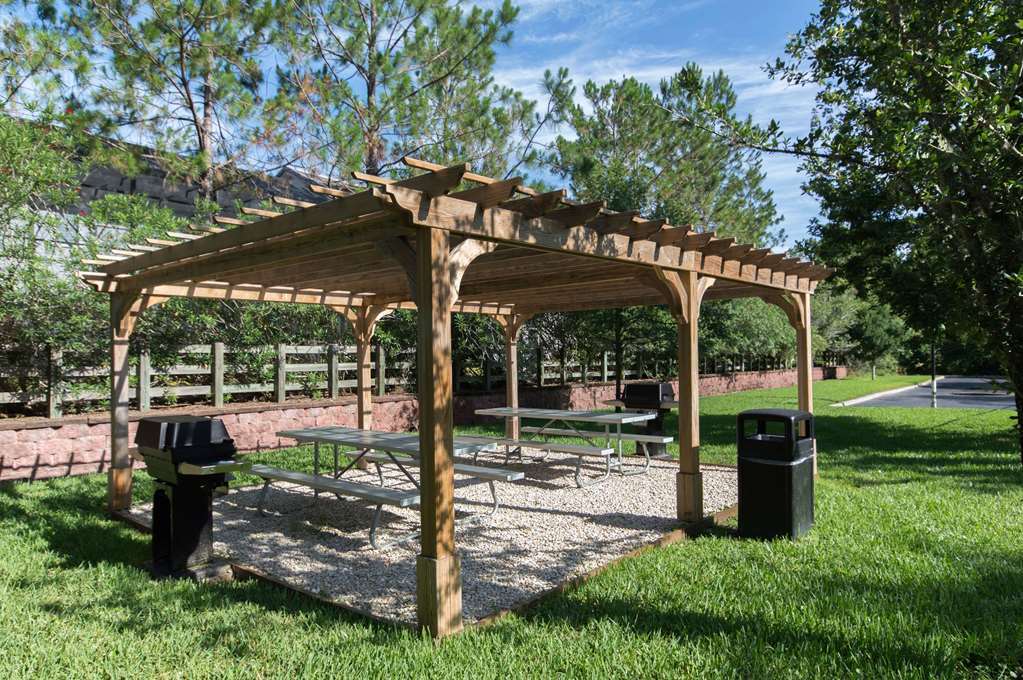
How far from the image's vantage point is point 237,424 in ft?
33.0

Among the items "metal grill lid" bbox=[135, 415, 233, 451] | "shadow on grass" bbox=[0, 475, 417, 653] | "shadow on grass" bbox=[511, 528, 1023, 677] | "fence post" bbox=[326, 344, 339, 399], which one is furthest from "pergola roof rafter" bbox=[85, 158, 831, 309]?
"fence post" bbox=[326, 344, 339, 399]

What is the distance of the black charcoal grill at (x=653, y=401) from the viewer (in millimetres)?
9945

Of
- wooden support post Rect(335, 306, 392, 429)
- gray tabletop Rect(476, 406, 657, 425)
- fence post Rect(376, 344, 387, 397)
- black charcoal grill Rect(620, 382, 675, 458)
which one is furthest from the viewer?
fence post Rect(376, 344, 387, 397)

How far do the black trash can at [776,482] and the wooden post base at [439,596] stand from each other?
9.27 feet

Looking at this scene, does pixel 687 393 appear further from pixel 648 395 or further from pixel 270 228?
pixel 648 395

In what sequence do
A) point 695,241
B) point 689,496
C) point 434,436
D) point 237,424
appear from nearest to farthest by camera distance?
point 434,436, point 695,241, point 689,496, point 237,424

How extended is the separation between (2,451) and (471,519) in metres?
5.87

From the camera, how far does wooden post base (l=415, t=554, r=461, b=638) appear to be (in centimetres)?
363

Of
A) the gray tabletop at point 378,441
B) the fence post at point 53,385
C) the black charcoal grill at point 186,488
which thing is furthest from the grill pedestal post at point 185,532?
the fence post at point 53,385

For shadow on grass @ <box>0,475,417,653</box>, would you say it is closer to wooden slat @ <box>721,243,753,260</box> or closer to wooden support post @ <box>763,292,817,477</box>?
wooden slat @ <box>721,243,753,260</box>

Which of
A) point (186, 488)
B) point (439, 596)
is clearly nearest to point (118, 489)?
point (186, 488)

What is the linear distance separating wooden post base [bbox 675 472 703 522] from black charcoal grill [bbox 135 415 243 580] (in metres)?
3.78

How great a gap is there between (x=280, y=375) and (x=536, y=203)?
26.3ft

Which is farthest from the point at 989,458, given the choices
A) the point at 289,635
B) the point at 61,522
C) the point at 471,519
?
the point at 61,522
